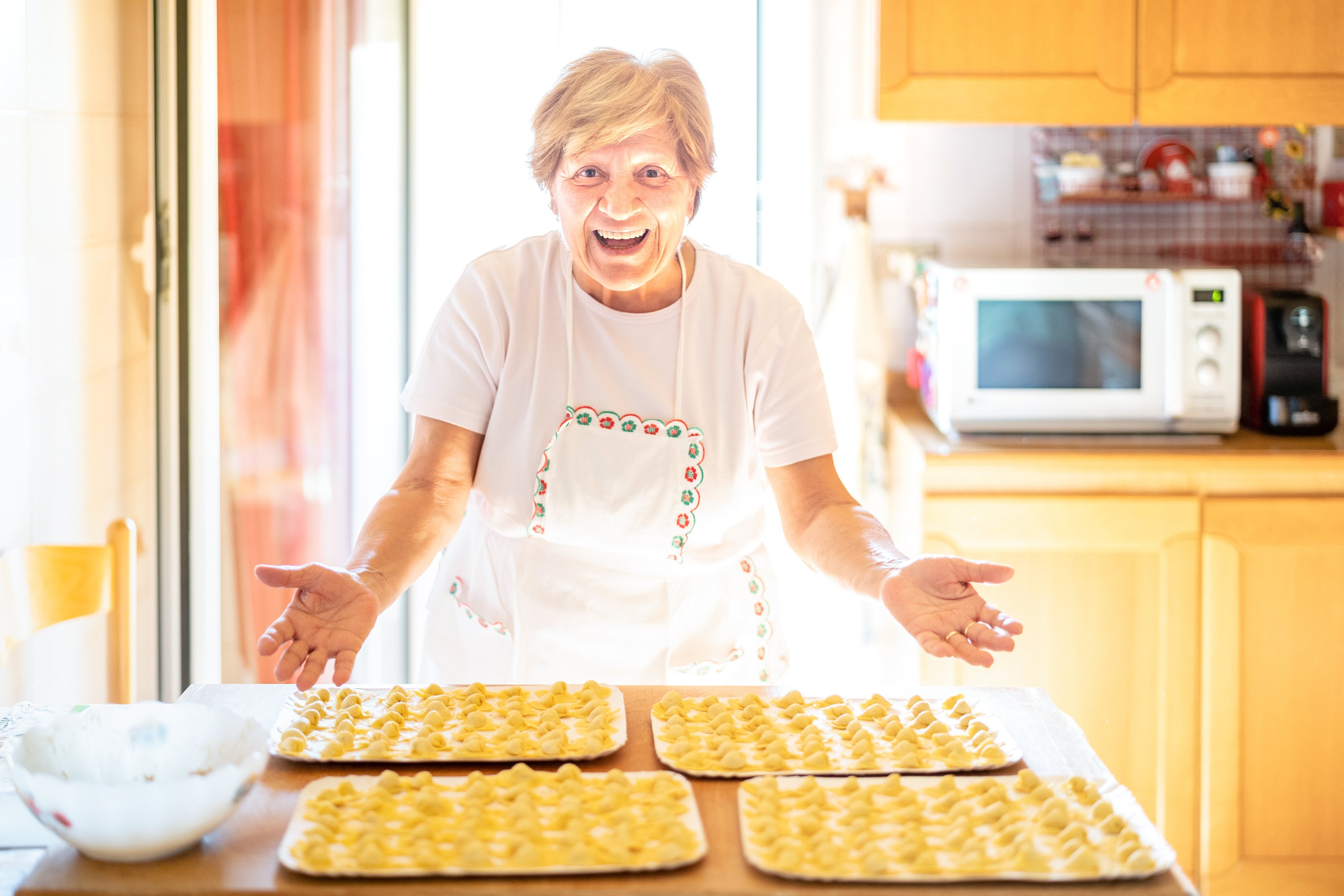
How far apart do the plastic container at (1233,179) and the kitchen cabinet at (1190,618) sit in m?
0.61

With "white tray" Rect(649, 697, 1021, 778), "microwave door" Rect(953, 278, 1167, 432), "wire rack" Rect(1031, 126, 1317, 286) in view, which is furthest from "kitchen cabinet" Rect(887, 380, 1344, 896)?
"white tray" Rect(649, 697, 1021, 778)

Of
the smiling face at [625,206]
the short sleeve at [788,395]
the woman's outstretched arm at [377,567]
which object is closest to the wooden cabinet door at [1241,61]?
the short sleeve at [788,395]

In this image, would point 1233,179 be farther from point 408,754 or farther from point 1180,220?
point 408,754

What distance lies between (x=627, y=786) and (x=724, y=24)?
1.96m

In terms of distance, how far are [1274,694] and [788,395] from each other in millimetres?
1292

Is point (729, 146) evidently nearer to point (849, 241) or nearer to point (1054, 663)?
point (849, 241)

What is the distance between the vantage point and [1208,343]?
2320 millimetres

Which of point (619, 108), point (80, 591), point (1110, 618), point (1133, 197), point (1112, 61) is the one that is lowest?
point (1110, 618)

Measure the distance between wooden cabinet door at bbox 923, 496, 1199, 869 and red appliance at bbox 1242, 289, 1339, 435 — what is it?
328mm

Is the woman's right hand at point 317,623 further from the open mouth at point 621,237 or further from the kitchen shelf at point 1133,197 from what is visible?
the kitchen shelf at point 1133,197

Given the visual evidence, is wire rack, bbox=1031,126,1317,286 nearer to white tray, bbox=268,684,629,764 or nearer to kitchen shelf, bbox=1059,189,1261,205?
kitchen shelf, bbox=1059,189,1261,205

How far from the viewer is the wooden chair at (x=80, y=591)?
1549mm

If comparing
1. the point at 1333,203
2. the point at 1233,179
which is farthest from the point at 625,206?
the point at 1333,203

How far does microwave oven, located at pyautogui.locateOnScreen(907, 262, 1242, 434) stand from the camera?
7.62 ft
